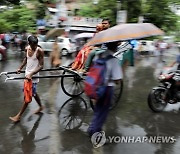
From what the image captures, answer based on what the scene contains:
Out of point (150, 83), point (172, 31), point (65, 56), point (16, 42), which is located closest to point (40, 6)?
point (16, 42)

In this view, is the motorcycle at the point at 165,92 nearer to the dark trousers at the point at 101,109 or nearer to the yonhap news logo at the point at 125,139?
the yonhap news logo at the point at 125,139

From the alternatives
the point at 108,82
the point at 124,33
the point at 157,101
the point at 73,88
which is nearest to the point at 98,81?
the point at 108,82

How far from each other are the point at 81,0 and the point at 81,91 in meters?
28.7

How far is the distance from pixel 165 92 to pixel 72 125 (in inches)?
90.5

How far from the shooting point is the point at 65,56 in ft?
59.9

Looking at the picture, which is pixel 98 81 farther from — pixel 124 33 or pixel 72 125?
pixel 72 125

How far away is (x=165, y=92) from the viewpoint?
6789 mm

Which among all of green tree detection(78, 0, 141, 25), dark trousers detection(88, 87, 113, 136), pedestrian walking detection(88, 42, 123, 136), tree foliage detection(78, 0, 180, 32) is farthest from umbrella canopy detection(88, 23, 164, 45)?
tree foliage detection(78, 0, 180, 32)

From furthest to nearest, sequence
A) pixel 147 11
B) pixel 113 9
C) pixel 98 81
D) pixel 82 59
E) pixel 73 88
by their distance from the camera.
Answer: pixel 147 11, pixel 113 9, pixel 73 88, pixel 82 59, pixel 98 81

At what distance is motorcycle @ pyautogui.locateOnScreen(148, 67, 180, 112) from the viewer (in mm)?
6746

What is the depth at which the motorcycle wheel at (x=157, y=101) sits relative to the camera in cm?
670

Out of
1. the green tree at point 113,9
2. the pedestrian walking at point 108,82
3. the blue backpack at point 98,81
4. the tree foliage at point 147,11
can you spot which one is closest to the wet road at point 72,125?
the pedestrian walking at point 108,82

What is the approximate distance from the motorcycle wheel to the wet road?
153 millimetres

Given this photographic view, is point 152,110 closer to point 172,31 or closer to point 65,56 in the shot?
point 65,56
